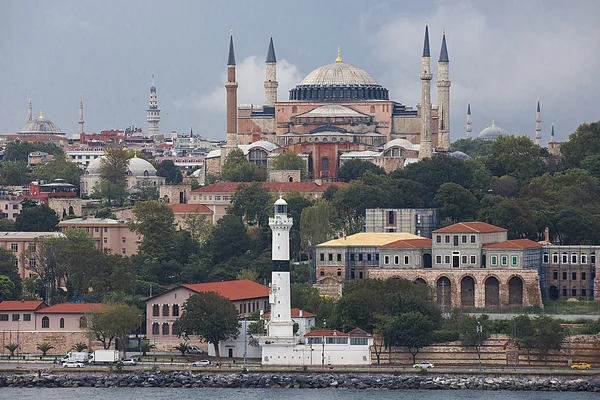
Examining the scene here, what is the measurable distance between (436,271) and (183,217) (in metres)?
21.3

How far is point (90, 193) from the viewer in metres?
105

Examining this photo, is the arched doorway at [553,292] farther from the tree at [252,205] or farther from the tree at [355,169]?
the tree at [355,169]

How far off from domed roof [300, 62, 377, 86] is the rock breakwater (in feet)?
184

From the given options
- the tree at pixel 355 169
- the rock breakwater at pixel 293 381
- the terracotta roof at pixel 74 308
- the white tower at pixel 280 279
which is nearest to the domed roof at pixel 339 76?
the tree at pixel 355 169

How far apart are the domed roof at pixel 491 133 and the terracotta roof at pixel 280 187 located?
86.3m

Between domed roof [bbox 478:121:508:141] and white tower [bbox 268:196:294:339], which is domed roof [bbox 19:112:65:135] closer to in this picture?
domed roof [bbox 478:121:508:141]

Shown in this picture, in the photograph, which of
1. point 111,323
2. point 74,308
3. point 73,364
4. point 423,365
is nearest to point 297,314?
point 423,365

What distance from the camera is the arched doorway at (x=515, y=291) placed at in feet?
234

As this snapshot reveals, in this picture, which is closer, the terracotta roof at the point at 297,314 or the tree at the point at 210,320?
the tree at the point at 210,320

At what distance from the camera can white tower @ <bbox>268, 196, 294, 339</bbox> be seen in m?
62.2

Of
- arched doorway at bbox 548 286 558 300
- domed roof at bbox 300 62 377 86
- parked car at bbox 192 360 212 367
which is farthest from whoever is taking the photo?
domed roof at bbox 300 62 377 86

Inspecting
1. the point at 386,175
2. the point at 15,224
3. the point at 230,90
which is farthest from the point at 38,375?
the point at 230,90

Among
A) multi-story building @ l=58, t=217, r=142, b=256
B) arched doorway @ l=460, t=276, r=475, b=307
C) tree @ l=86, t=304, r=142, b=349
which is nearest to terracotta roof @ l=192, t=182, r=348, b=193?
multi-story building @ l=58, t=217, r=142, b=256

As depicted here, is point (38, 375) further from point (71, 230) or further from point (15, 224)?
point (15, 224)
